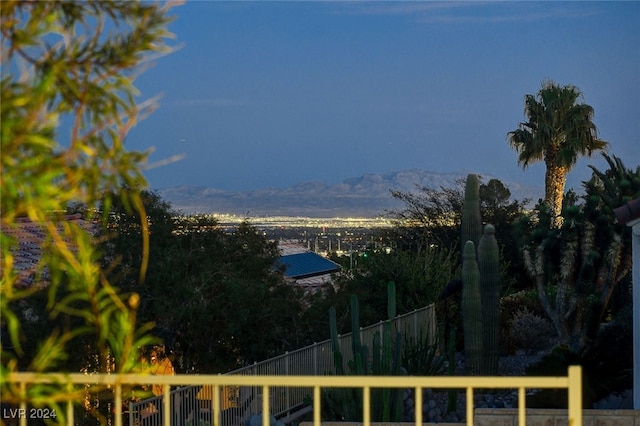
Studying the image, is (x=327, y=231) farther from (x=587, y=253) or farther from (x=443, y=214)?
(x=587, y=253)

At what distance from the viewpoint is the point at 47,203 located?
228cm

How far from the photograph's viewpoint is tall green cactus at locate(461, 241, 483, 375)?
14719mm

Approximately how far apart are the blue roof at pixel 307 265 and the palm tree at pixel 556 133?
6.90 metres

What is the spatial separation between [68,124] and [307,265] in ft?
88.4

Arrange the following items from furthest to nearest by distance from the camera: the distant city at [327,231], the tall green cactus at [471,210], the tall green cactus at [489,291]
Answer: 1. the distant city at [327,231]
2. the tall green cactus at [471,210]
3. the tall green cactus at [489,291]

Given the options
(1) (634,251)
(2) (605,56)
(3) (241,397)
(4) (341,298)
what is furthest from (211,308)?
(2) (605,56)

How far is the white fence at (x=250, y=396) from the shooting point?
9969 millimetres

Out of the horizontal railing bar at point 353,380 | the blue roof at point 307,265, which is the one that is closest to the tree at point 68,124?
the horizontal railing bar at point 353,380

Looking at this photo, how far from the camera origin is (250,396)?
1148 cm

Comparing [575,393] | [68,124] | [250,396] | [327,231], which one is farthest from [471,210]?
[327,231]

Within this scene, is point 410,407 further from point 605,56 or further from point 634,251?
point 605,56

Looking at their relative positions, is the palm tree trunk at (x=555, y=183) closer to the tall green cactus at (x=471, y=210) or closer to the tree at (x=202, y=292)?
the tall green cactus at (x=471, y=210)

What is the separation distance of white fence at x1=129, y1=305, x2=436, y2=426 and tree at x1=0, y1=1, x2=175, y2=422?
690 cm

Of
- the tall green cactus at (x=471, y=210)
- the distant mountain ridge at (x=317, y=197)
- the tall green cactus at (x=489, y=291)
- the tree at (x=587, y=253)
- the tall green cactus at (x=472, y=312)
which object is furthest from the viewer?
the distant mountain ridge at (x=317, y=197)
